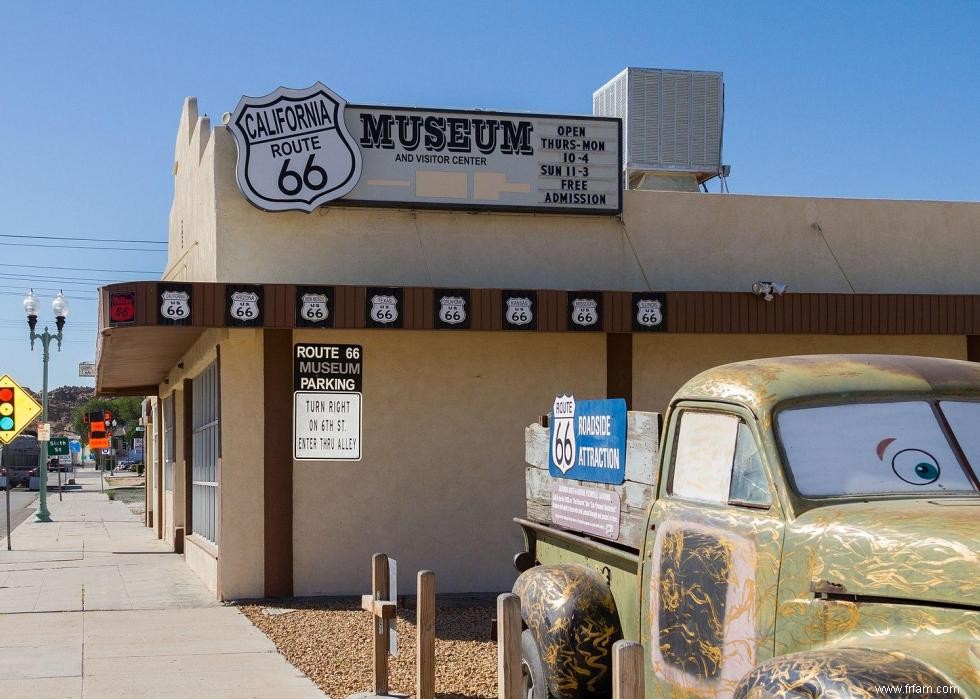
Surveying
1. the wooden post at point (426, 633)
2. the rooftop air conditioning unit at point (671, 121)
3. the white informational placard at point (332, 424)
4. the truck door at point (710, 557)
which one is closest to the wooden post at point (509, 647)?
the truck door at point (710, 557)

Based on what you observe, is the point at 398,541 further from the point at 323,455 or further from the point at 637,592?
the point at 637,592

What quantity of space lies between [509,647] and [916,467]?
92.8 inches

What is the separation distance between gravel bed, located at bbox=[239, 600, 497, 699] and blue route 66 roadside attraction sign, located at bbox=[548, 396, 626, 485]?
2.51m

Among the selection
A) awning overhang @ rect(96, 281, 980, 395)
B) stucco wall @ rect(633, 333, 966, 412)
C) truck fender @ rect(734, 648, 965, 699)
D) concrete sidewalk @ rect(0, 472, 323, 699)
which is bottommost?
concrete sidewalk @ rect(0, 472, 323, 699)

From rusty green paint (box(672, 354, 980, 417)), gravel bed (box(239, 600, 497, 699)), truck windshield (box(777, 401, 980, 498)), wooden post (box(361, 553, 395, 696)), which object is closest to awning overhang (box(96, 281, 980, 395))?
gravel bed (box(239, 600, 497, 699))

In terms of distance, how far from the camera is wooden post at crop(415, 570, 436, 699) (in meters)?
7.73

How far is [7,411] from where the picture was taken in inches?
804

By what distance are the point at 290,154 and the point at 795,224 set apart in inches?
264

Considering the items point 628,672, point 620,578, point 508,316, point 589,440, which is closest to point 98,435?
point 508,316

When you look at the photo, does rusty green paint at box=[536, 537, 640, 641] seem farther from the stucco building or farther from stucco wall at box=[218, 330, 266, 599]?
stucco wall at box=[218, 330, 266, 599]

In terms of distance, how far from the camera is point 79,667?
1003 centimetres

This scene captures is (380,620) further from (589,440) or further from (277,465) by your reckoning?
(277,465)

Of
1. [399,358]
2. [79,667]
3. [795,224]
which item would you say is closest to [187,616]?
[79,667]

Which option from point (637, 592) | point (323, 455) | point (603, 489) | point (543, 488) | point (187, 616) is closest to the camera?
point (637, 592)
